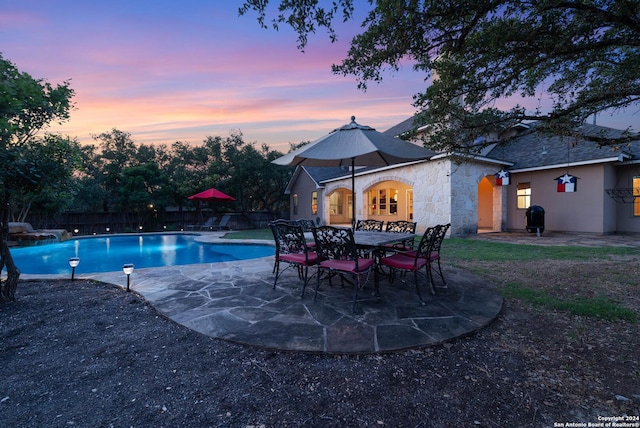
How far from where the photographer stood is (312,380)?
6.62 feet

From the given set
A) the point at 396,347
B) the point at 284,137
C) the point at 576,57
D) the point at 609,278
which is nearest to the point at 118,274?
the point at 396,347

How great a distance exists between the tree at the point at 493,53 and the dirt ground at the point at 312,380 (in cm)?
312

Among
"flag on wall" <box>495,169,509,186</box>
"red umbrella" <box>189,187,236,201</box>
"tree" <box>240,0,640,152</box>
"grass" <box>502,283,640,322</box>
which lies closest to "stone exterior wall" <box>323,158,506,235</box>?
"flag on wall" <box>495,169,509,186</box>

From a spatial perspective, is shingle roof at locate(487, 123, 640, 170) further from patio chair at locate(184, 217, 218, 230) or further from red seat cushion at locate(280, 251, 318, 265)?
patio chair at locate(184, 217, 218, 230)

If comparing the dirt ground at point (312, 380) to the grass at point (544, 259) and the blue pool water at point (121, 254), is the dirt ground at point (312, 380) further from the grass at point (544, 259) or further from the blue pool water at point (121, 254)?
the blue pool water at point (121, 254)

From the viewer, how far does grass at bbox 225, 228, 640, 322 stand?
3308 mm

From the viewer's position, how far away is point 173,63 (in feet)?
28.1

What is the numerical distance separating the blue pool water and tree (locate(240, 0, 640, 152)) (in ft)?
21.0

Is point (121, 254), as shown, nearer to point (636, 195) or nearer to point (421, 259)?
point (421, 259)

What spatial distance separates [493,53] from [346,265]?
349 centimetres

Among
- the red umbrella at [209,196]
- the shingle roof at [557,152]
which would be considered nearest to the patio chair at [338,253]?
the shingle roof at [557,152]

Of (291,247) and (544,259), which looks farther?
(544,259)

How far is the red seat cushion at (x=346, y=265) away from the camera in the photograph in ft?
10.8

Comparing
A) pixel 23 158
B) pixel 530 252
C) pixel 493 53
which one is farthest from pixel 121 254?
pixel 530 252
